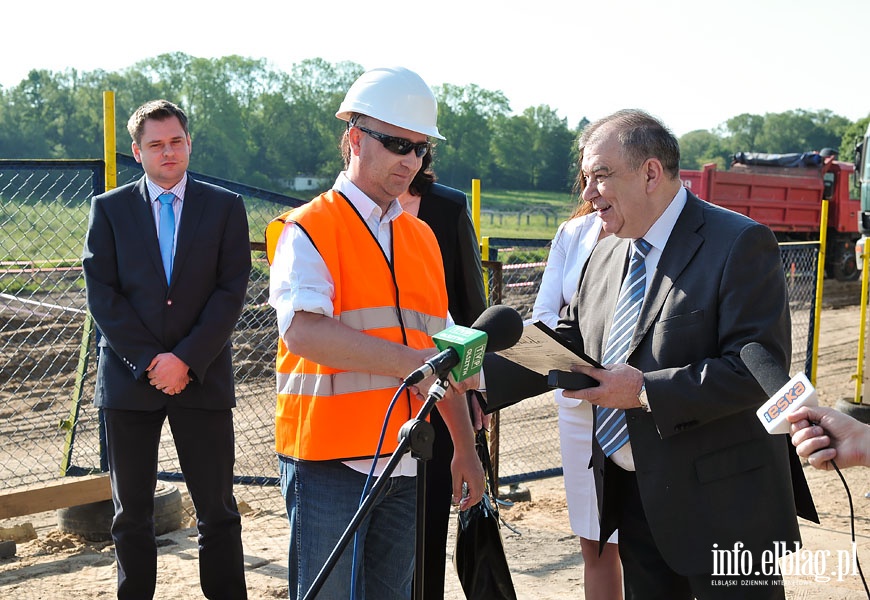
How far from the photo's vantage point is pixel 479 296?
4059 mm

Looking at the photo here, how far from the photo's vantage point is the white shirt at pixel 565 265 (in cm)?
431

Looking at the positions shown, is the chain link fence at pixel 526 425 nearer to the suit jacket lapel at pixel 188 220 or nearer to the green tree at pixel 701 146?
the suit jacket lapel at pixel 188 220

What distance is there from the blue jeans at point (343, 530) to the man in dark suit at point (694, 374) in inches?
28.1

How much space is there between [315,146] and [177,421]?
5165cm

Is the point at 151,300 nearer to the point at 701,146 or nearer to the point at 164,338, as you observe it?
the point at 164,338

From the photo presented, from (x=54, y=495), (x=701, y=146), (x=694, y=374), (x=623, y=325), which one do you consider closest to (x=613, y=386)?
(x=694, y=374)

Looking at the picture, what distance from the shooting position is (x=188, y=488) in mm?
4406

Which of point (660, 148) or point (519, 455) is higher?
point (660, 148)

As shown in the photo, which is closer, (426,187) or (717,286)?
(717,286)

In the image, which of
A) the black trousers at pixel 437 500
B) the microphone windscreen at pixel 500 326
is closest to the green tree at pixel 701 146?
the black trousers at pixel 437 500

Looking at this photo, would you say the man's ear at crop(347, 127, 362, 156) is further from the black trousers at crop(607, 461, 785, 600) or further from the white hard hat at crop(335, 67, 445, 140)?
the black trousers at crop(607, 461, 785, 600)

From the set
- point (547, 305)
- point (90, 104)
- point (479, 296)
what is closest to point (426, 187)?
point (479, 296)

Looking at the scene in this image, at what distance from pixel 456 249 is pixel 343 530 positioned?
5.07 feet

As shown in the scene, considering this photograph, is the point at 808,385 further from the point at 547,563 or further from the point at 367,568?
the point at 547,563
